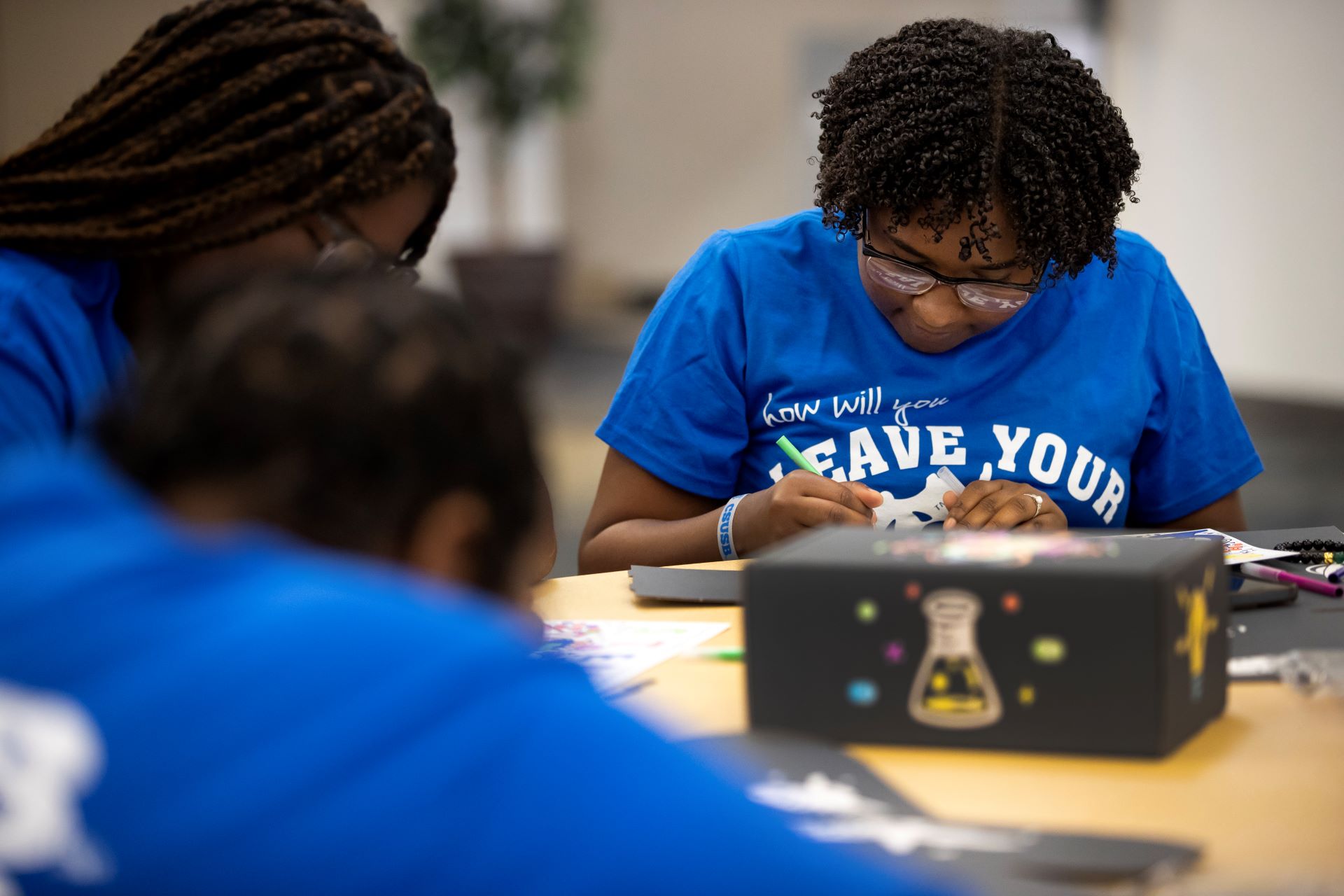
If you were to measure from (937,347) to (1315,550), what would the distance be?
48 cm

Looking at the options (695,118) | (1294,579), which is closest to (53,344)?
(1294,579)

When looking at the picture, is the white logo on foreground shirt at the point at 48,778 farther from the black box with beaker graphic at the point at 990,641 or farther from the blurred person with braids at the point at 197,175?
the blurred person with braids at the point at 197,175

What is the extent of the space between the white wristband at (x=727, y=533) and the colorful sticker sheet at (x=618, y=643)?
0.89 ft

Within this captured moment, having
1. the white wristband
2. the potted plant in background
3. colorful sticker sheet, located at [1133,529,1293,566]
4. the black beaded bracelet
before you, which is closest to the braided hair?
the white wristband

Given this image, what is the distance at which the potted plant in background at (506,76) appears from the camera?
8.18 meters

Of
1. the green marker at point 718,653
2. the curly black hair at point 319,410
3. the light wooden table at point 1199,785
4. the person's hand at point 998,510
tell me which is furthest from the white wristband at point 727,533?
the curly black hair at point 319,410

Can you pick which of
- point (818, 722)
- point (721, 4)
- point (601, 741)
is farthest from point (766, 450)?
point (721, 4)

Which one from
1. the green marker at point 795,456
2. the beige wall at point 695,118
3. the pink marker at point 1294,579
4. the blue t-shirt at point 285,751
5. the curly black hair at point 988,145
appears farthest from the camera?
the beige wall at point 695,118

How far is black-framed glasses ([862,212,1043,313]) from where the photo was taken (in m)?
1.53

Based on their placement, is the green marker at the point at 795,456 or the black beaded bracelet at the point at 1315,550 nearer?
the black beaded bracelet at the point at 1315,550

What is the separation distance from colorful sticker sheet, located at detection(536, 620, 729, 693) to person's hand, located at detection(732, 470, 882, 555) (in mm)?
200

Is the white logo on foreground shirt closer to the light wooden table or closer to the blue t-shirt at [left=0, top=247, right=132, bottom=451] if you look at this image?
the light wooden table

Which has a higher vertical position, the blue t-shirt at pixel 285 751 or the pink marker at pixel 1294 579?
the blue t-shirt at pixel 285 751

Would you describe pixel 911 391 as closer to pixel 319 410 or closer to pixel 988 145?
pixel 988 145
